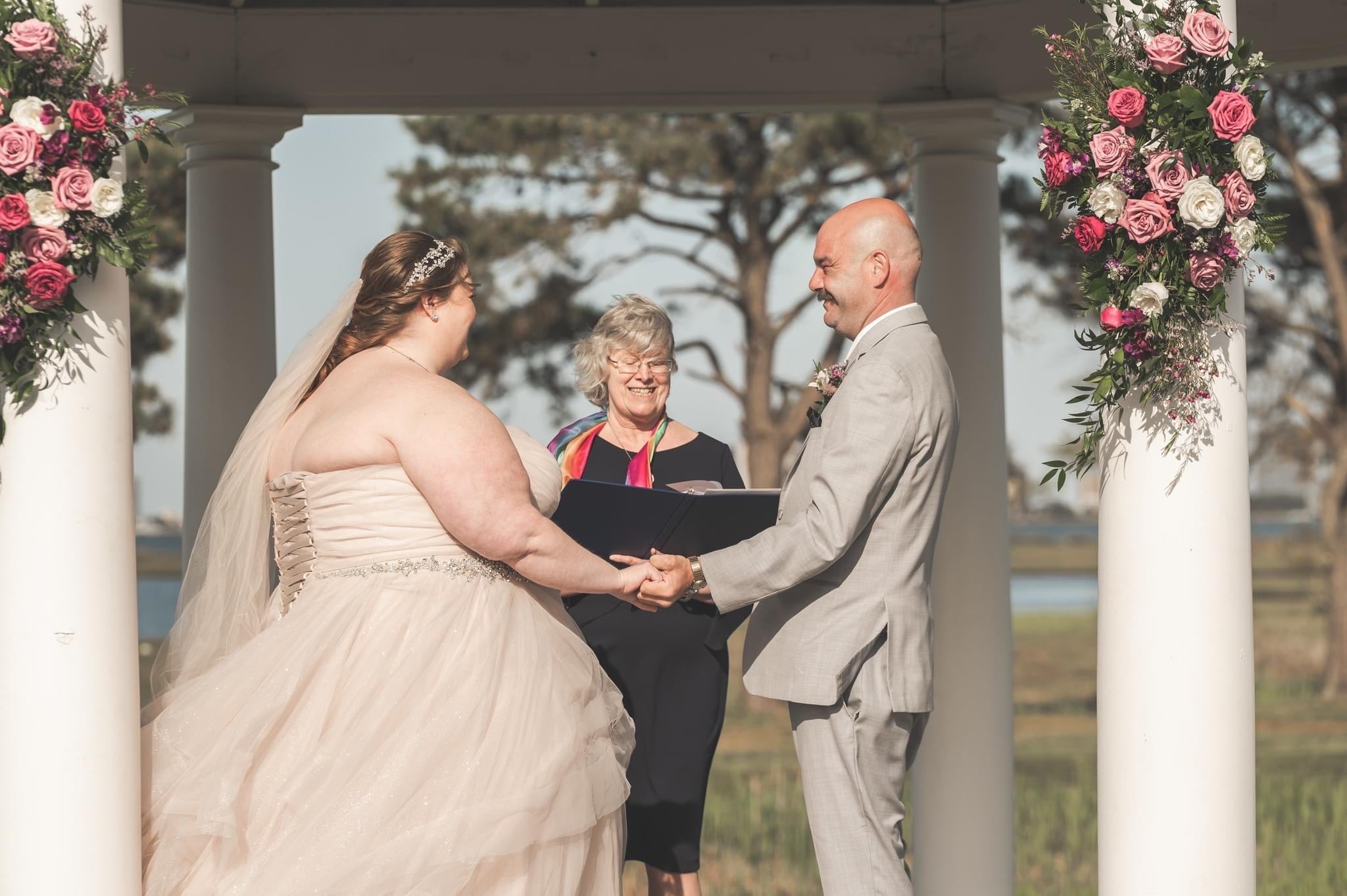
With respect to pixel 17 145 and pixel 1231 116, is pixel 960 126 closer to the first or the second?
pixel 1231 116

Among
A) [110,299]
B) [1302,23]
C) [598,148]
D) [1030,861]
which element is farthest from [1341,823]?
[598,148]

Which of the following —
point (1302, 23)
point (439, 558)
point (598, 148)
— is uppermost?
point (598, 148)

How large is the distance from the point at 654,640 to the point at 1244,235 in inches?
142

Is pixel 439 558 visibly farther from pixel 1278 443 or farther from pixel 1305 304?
pixel 1278 443

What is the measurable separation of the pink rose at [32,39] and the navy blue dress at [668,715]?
3960mm

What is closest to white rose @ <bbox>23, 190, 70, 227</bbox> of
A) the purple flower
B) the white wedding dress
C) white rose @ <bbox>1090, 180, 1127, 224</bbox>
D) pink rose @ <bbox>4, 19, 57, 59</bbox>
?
the purple flower

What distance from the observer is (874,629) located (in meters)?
6.47

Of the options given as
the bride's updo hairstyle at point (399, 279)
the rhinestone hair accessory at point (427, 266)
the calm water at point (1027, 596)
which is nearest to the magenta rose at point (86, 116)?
the bride's updo hairstyle at point (399, 279)

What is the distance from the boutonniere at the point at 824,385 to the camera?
23.1ft

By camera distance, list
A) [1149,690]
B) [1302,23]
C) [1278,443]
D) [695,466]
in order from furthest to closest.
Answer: [1278,443]
[1302,23]
[695,466]
[1149,690]

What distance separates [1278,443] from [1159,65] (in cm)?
2546

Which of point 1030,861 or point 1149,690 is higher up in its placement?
point 1149,690

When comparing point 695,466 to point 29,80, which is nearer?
point 29,80

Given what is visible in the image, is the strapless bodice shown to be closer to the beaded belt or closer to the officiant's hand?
the beaded belt
